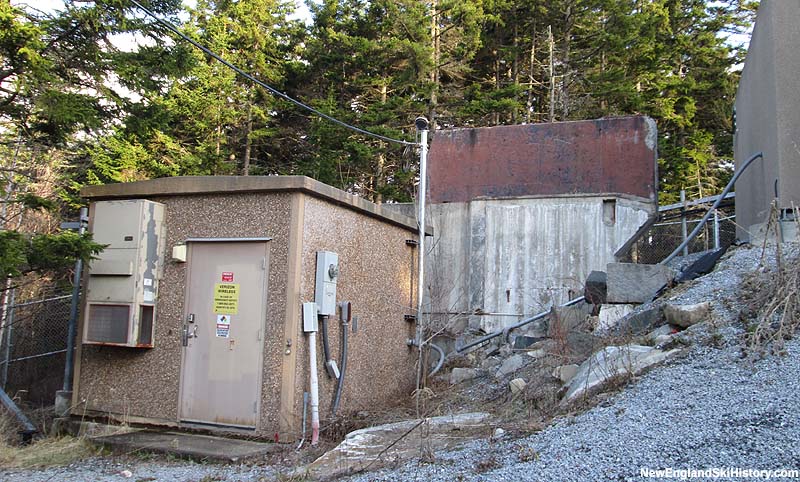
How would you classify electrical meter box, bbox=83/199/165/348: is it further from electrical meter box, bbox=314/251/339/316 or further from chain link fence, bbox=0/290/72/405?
chain link fence, bbox=0/290/72/405

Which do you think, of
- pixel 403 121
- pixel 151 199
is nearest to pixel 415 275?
pixel 151 199

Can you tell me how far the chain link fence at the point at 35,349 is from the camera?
9422 millimetres

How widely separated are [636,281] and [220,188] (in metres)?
5.71

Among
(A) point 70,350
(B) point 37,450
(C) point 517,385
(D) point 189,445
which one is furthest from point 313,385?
(A) point 70,350

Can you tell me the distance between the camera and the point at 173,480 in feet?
17.7

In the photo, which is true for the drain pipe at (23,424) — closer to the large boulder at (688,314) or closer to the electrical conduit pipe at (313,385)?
the electrical conduit pipe at (313,385)

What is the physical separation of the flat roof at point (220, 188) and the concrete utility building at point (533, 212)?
5380mm

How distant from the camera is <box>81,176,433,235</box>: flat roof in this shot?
6730mm

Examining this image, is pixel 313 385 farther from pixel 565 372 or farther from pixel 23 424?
pixel 23 424

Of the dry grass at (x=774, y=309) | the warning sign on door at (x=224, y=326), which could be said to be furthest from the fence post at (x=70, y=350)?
the dry grass at (x=774, y=309)

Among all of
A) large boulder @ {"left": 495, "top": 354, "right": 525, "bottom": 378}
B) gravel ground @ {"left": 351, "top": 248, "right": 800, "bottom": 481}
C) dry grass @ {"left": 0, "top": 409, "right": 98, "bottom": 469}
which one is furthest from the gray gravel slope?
dry grass @ {"left": 0, "top": 409, "right": 98, "bottom": 469}

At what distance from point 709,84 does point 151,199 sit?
21.3 meters

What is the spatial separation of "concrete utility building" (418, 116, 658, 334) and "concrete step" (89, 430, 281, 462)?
6412 mm

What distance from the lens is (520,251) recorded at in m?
13.0
